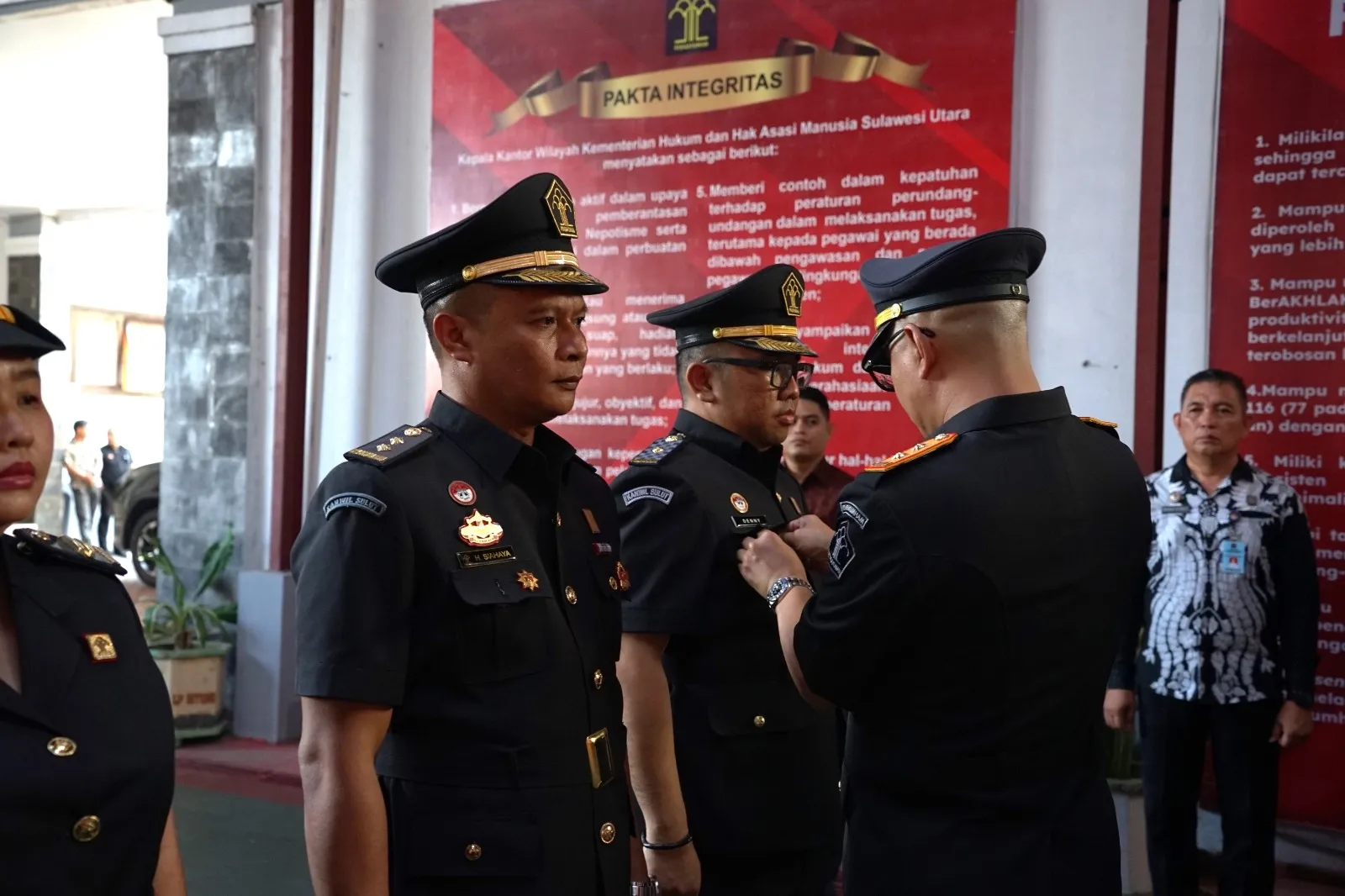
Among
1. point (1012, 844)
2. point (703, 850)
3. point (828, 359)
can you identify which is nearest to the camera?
point (1012, 844)

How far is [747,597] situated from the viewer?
2.19 metres

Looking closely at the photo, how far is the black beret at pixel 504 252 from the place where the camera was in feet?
5.36

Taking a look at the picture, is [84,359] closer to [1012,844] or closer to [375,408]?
[375,408]

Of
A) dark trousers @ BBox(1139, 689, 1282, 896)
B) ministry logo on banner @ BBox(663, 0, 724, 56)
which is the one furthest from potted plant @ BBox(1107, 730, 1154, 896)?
ministry logo on banner @ BBox(663, 0, 724, 56)

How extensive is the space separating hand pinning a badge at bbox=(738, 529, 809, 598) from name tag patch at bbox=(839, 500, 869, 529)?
0.25 meters

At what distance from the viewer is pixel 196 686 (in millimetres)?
5293

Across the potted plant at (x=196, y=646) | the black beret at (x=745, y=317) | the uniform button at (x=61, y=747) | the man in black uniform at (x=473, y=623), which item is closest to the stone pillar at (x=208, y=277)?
the potted plant at (x=196, y=646)

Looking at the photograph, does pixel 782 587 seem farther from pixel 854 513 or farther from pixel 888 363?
pixel 888 363

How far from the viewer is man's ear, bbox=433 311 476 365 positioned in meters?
1.66

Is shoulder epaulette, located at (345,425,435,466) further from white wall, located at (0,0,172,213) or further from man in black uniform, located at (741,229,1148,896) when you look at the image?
white wall, located at (0,0,172,213)

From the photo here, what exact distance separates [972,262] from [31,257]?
14002 millimetres

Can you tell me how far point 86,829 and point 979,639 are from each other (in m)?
1.04

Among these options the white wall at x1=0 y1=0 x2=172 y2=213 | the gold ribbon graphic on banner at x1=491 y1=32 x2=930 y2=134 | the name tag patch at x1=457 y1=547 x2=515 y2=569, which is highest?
the white wall at x1=0 y1=0 x2=172 y2=213

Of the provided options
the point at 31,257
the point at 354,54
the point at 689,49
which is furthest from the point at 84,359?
the point at 689,49
